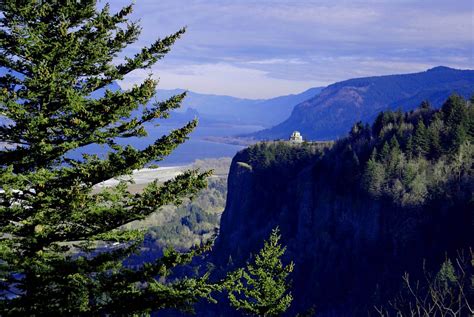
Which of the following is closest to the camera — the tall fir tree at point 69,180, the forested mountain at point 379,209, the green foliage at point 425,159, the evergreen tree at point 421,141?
the tall fir tree at point 69,180

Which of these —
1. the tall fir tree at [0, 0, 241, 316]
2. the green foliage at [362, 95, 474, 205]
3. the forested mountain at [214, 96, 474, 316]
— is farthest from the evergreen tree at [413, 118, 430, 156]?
the tall fir tree at [0, 0, 241, 316]

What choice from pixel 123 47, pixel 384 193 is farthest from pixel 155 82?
pixel 384 193

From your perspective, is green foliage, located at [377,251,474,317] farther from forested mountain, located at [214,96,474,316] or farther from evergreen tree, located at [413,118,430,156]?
evergreen tree, located at [413,118,430,156]

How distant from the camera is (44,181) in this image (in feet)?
36.2

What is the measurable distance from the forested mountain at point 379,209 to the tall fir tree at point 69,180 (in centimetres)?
6163

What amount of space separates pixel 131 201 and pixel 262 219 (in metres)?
116

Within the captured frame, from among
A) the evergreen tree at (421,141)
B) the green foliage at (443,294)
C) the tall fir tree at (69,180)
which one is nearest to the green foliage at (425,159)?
the evergreen tree at (421,141)

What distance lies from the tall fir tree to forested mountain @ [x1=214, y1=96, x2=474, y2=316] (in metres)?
61.6

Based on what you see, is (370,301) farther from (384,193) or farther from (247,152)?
(247,152)

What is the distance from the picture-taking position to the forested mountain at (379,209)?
3211 inches

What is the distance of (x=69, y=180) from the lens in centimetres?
1153

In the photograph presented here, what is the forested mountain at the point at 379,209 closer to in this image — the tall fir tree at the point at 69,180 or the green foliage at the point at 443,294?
the green foliage at the point at 443,294

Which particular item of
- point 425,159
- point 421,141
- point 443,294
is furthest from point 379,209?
point 443,294

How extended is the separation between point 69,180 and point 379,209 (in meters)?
84.4
